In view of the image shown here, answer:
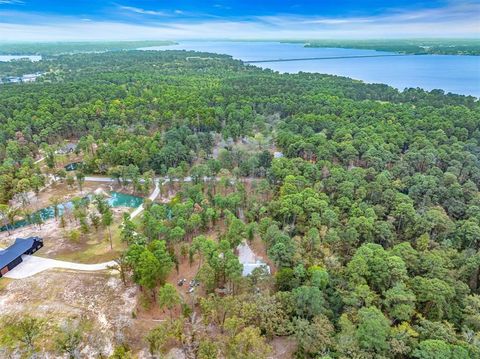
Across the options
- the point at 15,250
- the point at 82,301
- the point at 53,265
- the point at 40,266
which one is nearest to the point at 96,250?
the point at 53,265

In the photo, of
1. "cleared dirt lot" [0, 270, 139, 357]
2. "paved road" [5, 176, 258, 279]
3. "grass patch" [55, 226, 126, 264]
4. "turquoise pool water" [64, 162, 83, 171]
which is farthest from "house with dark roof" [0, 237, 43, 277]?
"turquoise pool water" [64, 162, 83, 171]

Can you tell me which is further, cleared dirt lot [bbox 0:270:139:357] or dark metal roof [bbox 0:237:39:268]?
dark metal roof [bbox 0:237:39:268]

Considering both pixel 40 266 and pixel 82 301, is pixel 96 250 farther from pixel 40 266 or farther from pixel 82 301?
pixel 82 301

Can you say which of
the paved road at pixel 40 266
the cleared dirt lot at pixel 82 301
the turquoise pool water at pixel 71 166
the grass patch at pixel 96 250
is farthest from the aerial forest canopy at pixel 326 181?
the paved road at pixel 40 266

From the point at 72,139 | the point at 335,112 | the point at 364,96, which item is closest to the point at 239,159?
the point at 335,112

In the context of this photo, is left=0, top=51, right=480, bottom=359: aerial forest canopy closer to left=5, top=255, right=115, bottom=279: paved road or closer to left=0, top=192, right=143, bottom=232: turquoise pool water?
left=0, top=192, right=143, bottom=232: turquoise pool water

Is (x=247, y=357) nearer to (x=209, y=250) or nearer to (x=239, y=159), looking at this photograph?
(x=209, y=250)
